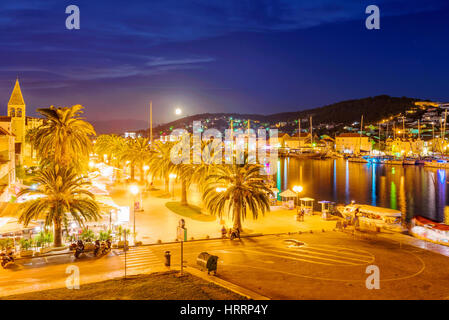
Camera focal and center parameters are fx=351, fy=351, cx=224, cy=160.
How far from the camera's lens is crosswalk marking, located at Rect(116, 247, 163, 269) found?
15469 millimetres

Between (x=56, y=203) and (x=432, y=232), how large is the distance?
25.7 metres

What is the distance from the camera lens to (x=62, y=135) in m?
22.9

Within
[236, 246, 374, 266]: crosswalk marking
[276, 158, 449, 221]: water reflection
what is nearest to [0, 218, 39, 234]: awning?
[236, 246, 374, 266]: crosswalk marking

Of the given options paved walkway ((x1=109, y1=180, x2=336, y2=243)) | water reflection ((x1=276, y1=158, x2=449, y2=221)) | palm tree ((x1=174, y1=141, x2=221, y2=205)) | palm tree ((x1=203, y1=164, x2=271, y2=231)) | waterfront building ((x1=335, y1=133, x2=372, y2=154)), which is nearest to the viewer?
paved walkway ((x1=109, y1=180, x2=336, y2=243))

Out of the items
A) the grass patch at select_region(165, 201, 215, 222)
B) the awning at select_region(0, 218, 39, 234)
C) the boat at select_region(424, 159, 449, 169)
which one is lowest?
the grass patch at select_region(165, 201, 215, 222)

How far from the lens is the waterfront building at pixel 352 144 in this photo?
17800cm

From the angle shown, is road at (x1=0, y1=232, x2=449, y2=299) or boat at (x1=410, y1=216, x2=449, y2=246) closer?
road at (x1=0, y1=232, x2=449, y2=299)

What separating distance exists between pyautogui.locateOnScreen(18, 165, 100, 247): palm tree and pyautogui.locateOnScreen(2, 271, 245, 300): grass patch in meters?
6.75

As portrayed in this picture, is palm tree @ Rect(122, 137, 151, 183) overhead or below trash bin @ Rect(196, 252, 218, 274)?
overhead

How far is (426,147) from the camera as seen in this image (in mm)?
154375

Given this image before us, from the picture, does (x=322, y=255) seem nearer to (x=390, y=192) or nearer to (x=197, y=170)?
(x=197, y=170)

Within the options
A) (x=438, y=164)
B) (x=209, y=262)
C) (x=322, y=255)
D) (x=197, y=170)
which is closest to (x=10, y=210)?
(x=197, y=170)

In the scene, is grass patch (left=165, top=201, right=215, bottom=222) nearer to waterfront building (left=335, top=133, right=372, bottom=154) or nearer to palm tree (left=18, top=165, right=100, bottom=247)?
palm tree (left=18, top=165, right=100, bottom=247)
